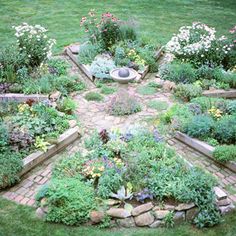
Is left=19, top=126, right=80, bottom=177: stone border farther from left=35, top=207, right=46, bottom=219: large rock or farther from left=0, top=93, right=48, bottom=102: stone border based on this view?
left=0, top=93, right=48, bottom=102: stone border

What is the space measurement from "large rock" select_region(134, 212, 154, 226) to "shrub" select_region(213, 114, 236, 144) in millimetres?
2527

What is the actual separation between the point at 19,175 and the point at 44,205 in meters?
1.10

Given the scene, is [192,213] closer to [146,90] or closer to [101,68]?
[146,90]

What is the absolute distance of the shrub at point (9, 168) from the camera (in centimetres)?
788

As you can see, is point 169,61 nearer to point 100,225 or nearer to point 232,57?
point 232,57

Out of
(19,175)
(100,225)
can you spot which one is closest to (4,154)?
(19,175)

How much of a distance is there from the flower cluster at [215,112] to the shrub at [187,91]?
3.66 feet

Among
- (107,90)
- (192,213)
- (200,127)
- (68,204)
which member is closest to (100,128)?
(107,90)

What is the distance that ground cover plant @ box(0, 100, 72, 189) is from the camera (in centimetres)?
806

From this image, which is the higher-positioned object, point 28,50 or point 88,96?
point 28,50

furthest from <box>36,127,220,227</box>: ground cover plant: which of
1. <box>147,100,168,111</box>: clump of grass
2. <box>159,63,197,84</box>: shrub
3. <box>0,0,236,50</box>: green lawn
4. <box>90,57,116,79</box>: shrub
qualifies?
<box>0,0,236,50</box>: green lawn

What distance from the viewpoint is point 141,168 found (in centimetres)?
800

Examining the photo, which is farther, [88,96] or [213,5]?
[213,5]

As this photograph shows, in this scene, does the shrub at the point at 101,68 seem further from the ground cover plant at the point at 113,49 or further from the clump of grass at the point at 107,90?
the clump of grass at the point at 107,90
